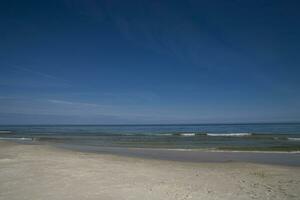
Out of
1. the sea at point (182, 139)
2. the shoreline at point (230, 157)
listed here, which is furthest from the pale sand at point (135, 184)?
the sea at point (182, 139)

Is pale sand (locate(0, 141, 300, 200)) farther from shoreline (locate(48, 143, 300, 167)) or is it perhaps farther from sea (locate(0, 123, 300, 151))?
sea (locate(0, 123, 300, 151))

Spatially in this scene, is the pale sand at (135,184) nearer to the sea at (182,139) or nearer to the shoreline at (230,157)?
the shoreline at (230,157)

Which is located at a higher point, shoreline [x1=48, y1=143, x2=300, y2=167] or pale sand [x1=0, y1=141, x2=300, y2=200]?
pale sand [x1=0, y1=141, x2=300, y2=200]

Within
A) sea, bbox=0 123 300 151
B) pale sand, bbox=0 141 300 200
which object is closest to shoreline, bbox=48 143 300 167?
sea, bbox=0 123 300 151

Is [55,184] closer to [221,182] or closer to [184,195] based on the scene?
[184,195]

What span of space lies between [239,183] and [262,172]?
2784 mm

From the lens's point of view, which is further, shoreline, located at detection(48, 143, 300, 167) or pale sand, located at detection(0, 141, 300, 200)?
shoreline, located at detection(48, 143, 300, 167)

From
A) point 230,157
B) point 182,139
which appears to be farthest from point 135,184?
point 182,139

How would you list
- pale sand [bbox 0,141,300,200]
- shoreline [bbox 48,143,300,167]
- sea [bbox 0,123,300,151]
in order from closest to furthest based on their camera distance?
pale sand [bbox 0,141,300,200], shoreline [bbox 48,143,300,167], sea [bbox 0,123,300,151]

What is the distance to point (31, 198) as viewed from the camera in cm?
601

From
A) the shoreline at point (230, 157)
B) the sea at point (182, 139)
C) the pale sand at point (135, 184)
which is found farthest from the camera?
the sea at point (182, 139)

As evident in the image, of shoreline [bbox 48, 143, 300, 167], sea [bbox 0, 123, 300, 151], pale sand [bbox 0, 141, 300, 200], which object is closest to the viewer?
pale sand [bbox 0, 141, 300, 200]

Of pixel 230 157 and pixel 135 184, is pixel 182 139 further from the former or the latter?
pixel 135 184

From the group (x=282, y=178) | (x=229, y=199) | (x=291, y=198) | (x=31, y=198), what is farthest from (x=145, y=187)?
(x=282, y=178)
